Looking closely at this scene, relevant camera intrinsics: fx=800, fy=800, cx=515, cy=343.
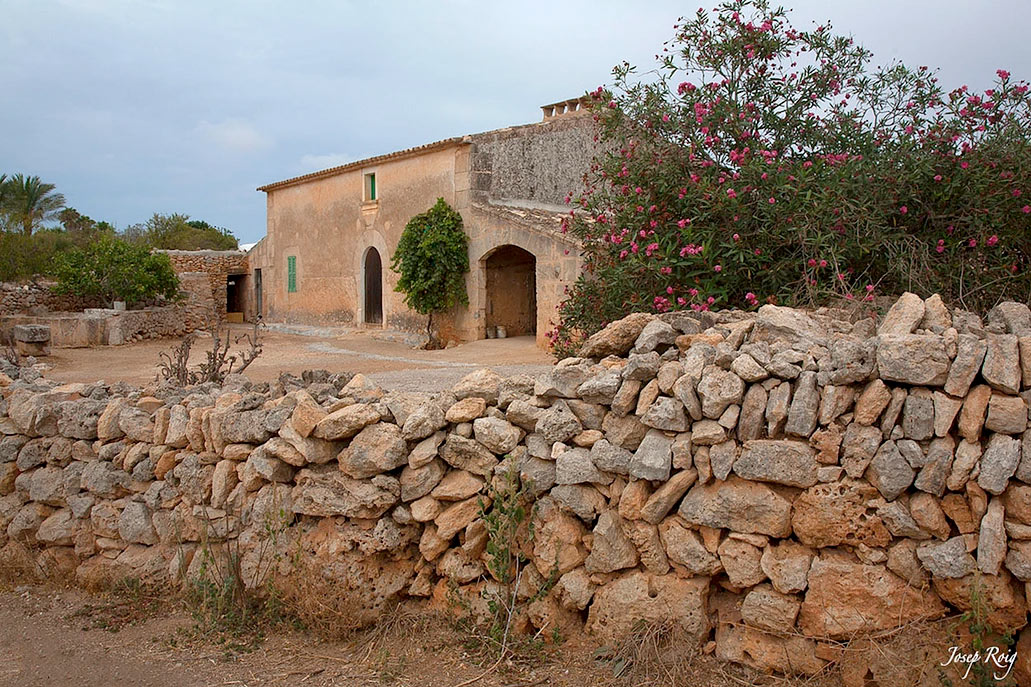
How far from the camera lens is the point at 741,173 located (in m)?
5.37

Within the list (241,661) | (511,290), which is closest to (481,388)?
(241,661)

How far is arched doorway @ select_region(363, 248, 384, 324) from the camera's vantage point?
17.2m

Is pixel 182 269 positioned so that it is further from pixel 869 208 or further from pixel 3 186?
pixel 869 208

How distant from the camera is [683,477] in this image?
3.35 metres

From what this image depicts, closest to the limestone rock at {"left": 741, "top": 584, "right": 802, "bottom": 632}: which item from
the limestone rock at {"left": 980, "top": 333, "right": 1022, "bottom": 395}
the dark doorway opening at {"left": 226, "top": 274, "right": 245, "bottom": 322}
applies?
the limestone rock at {"left": 980, "top": 333, "right": 1022, "bottom": 395}

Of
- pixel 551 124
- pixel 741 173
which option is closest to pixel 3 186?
pixel 551 124

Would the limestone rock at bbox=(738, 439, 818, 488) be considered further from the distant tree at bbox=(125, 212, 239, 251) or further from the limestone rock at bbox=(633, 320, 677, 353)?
the distant tree at bbox=(125, 212, 239, 251)

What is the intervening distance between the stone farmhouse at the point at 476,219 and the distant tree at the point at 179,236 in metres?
17.8

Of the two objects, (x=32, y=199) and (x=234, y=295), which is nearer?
(x=234, y=295)

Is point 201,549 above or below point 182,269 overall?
below

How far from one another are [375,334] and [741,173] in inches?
481

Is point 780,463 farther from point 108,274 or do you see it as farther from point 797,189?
point 108,274

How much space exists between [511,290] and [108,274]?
330 inches

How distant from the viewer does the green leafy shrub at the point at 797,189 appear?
496 cm
